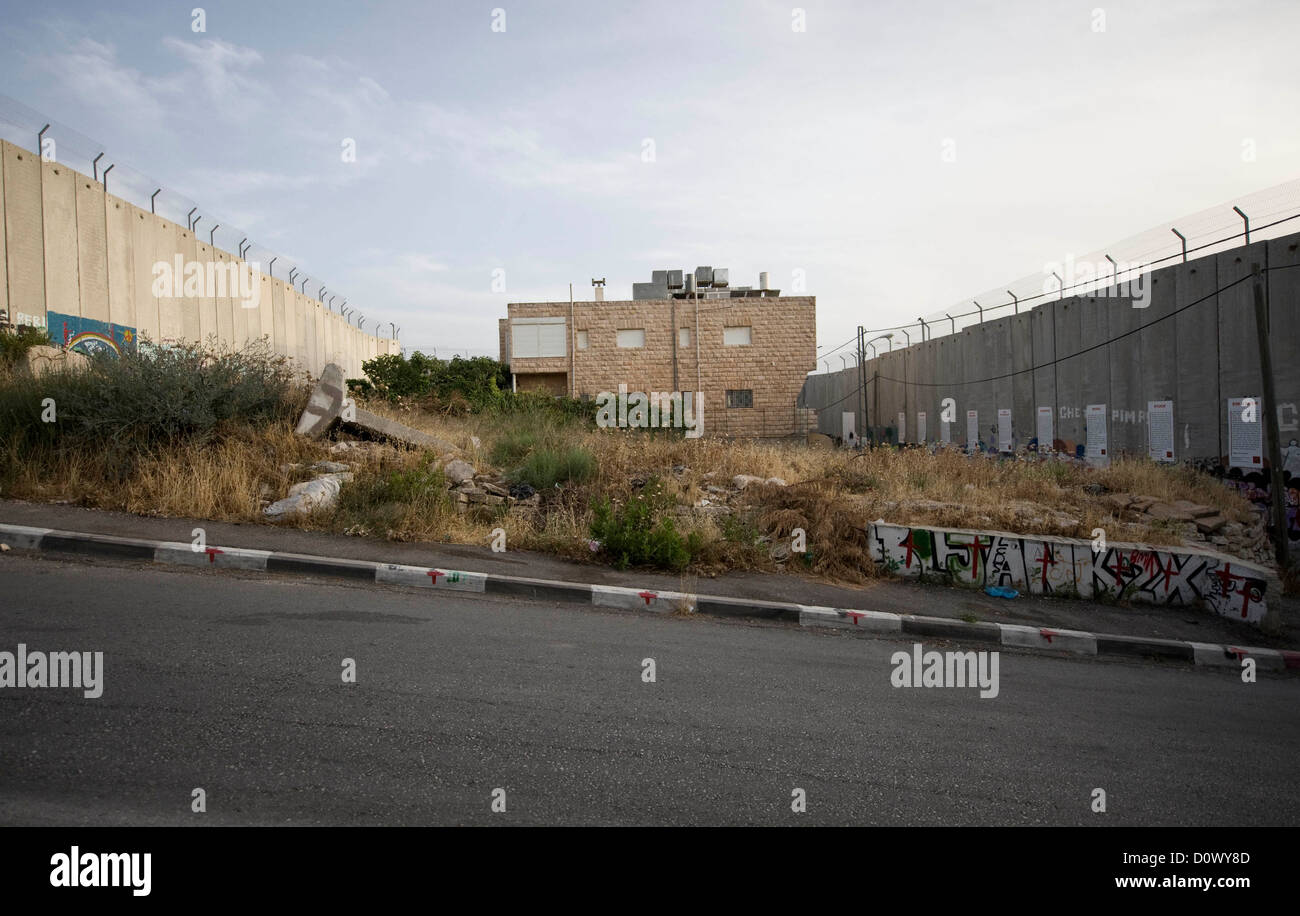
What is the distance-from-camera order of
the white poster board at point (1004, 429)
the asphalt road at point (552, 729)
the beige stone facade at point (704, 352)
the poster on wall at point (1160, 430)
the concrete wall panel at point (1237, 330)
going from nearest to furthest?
1. the asphalt road at point (552, 729)
2. the concrete wall panel at point (1237, 330)
3. the poster on wall at point (1160, 430)
4. the white poster board at point (1004, 429)
5. the beige stone facade at point (704, 352)

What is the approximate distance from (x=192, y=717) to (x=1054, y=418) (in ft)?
58.2

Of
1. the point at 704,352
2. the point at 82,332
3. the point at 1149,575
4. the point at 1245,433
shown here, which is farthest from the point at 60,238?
the point at 704,352

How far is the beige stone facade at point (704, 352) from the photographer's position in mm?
33688

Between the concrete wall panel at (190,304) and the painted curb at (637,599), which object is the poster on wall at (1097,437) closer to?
the painted curb at (637,599)

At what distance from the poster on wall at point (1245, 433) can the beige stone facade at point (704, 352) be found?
75.0 feet

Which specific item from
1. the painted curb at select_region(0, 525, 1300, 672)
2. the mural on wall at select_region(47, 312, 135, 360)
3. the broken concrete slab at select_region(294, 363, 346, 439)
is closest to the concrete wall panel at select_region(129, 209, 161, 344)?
the mural on wall at select_region(47, 312, 135, 360)

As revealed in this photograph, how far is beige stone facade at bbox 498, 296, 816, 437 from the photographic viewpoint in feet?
111

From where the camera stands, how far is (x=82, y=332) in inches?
627

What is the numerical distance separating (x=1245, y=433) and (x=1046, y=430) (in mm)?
5878

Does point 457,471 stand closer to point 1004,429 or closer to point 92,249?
point 92,249

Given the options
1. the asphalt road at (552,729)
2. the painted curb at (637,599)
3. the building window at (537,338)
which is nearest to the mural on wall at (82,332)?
the painted curb at (637,599)

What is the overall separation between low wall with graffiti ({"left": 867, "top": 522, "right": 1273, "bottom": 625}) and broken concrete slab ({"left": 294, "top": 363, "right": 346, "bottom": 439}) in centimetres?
828
